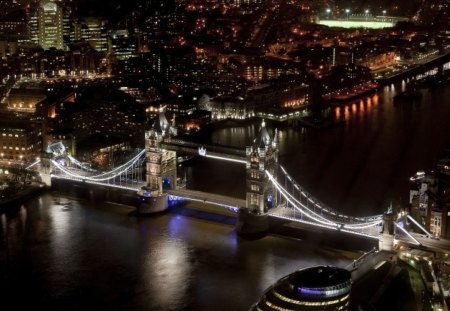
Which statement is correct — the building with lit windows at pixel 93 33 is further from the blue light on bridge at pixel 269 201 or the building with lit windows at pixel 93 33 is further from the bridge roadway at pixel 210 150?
the blue light on bridge at pixel 269 201

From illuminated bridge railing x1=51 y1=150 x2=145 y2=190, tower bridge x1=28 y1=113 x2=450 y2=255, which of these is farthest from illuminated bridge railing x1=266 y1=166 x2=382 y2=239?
illuminated bridge railing x1=51 y1=150 x2=145 y2=190

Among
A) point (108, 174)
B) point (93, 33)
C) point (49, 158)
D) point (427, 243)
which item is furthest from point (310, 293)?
point (93, 33)

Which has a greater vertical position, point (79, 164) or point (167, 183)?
point (79, 164)

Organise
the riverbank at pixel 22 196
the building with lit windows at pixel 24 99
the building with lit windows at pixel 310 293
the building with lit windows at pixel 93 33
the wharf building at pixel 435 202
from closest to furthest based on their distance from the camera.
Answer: the building with lit windows at pixel 310 293 → the wharf building at pixel 435 202 → the riverbank at pixel 22 196 → the building with lit windows at pixel 24 99 → the building with lit windows at pixel 93 33

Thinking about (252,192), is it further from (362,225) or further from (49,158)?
(49,158)

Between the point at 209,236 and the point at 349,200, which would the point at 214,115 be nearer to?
the point at 349,200

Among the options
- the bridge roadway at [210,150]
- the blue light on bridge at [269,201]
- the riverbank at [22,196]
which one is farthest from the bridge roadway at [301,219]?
the riverbank at [22,196]
